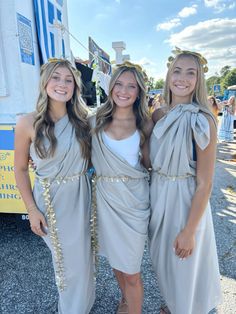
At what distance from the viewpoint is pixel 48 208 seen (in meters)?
1.88

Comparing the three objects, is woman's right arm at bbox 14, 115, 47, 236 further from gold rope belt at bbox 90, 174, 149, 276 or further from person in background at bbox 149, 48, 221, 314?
person in background at bbox 149, 48, 221, 314

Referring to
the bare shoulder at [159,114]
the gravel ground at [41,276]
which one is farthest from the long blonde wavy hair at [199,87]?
the gravel ground at [41,276]

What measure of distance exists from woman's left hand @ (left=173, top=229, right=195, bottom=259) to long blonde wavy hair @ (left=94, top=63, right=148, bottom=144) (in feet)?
2.09

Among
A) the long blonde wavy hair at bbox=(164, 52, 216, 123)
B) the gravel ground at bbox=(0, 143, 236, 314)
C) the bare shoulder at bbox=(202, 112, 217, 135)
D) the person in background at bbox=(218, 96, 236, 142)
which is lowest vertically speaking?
the gravel ground at bbox=(0, 143, 236, 314)

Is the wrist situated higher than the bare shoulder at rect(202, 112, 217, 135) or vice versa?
the bare shoulder at rect(202, 112, 217, 135)

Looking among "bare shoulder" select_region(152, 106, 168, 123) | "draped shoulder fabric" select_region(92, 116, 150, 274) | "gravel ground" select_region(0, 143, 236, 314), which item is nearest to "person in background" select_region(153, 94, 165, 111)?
"bare shoulder" select_region(152, 106, 168, 123)

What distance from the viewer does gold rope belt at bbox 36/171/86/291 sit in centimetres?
186

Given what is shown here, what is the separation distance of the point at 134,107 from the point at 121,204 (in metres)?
0.69

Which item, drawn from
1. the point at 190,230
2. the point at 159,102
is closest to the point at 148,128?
the point at 190,230

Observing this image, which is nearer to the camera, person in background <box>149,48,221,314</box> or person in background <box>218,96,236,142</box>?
person in background <box>149,48,221,314</box>

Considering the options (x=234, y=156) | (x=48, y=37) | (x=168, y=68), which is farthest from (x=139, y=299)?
(x=234, y=156)

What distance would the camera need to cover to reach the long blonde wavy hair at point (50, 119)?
1783 millimetres

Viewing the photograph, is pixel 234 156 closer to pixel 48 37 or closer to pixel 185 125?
pixel 48 37

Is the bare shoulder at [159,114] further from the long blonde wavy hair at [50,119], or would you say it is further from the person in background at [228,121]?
the person in background at [228,121]
